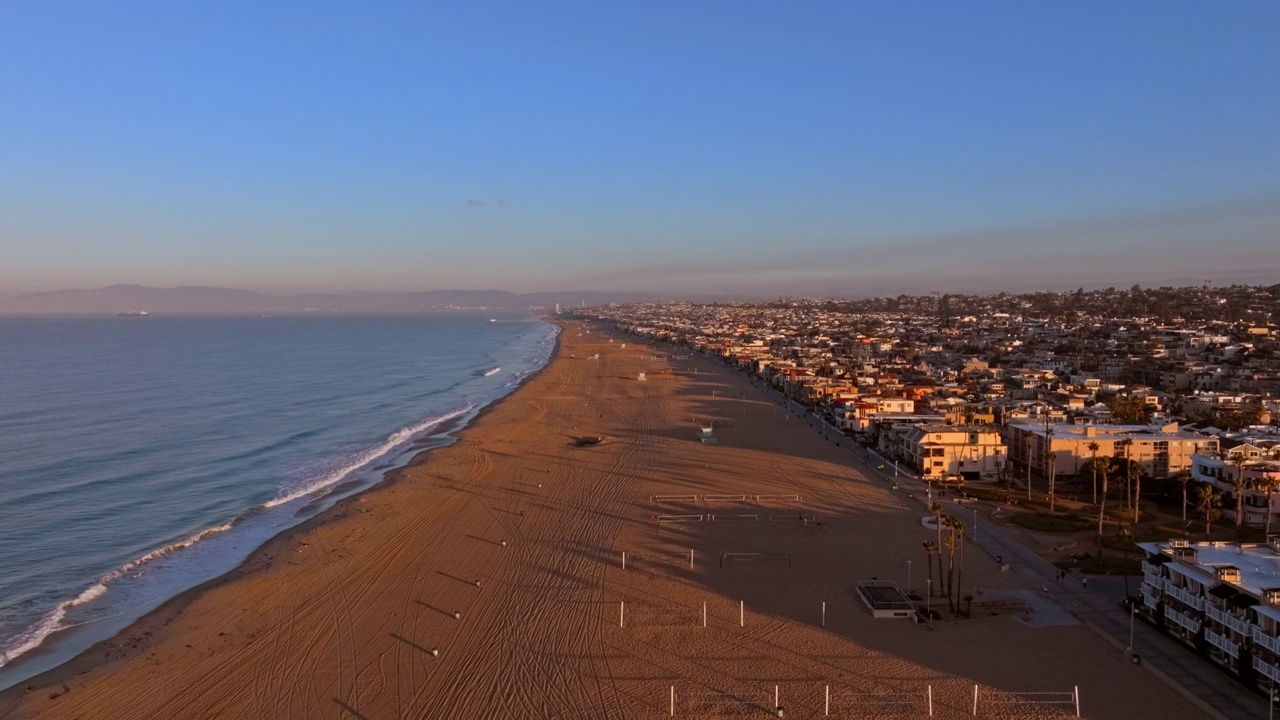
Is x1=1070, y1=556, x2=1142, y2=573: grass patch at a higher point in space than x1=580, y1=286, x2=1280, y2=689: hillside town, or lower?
lower

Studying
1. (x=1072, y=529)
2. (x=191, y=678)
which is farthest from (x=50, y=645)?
(x=1072, y=529)

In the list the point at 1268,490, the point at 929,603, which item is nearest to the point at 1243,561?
the point at 929,603

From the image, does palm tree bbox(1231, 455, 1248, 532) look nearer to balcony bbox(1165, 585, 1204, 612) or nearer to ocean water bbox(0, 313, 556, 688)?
balcony bbox(1165, 585, 1204, 612)

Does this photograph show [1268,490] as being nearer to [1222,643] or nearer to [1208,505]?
[1208,505]

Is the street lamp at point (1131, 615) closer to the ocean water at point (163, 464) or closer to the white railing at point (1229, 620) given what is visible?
the white railing at point (1229, 620)

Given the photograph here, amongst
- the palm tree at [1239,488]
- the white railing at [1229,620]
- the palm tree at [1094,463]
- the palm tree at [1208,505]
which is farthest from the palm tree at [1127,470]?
the white railing at [1229,620]

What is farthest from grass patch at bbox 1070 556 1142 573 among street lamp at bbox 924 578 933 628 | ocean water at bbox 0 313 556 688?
ocean water at bbox 0 313 556 688
